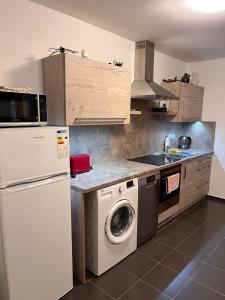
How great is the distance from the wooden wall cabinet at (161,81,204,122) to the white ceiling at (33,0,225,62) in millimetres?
582

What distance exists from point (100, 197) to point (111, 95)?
1.04 m

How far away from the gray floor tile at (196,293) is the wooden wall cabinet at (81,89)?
1.72 meters

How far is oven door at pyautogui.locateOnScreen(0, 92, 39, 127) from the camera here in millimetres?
1475

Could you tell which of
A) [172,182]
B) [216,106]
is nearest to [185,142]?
[216,106]

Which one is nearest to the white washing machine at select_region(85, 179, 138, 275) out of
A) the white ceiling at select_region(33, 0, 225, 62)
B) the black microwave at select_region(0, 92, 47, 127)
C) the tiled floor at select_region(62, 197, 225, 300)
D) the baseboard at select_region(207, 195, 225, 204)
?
the tiled floor at select_region(62, 197, 225, 300)

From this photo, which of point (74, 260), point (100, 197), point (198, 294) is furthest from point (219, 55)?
point (74, 260)

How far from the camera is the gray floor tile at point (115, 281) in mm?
1913

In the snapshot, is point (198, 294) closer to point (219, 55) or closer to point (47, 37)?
point (47, 37)

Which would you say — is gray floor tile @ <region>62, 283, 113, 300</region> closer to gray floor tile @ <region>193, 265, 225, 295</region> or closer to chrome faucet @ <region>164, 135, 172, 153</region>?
gray floor tile @ <region>193, 265, 225, 295</region>

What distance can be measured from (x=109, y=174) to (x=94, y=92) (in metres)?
0.84

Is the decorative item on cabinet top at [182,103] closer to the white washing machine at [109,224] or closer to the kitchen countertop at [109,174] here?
the kitchen countertop at [109,174]

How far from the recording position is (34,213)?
60.8 inches

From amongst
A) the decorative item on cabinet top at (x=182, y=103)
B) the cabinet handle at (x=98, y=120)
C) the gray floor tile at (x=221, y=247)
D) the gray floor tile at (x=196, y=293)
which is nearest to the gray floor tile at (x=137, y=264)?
the gray floor tile at (x=196, y=293)

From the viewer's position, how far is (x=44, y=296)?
67.3 inches
